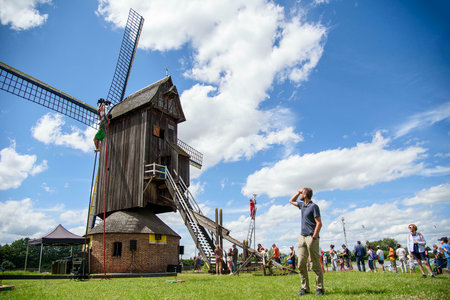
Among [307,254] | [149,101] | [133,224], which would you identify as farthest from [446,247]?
[149,101]

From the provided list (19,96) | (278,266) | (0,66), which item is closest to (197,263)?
(278,266)

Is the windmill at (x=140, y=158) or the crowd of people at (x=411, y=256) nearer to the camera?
the crowd of people at (x=411, y=256)

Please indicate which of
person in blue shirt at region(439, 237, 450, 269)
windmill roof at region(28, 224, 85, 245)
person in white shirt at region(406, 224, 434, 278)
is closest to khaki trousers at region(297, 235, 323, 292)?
person in white shirt at region(406, 224, 434, 278)

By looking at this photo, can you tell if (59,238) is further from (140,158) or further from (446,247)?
(446,247)

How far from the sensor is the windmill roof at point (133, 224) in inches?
770

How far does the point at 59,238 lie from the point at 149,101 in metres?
12.2

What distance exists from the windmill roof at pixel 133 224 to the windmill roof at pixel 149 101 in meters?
8.44

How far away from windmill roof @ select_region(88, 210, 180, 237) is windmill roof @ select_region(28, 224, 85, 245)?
6.15 feet

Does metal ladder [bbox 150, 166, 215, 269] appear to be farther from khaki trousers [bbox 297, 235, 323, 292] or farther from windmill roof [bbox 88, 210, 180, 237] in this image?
khaki trousers [bbox 297, 235, 323, 292]

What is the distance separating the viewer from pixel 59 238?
21094 mm

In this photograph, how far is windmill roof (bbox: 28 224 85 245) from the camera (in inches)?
817

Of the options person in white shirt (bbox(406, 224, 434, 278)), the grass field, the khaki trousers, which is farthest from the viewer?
person in white shirt (bbox(406, 224, 434, 278))

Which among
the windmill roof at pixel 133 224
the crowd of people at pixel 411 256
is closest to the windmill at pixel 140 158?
the windmill roof at pixel 133 224

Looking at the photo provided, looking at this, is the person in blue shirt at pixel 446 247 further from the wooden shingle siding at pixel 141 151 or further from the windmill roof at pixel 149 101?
the windmill roof at pixel 149 101
